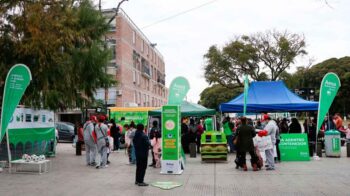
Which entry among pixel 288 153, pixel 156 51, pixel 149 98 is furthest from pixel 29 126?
pixel 156 51

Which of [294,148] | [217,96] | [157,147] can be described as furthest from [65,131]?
[217,96]

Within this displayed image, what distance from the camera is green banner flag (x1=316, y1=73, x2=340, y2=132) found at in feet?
53.2

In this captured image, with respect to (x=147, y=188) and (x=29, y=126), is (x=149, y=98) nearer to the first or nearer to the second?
(x=29, y=126)

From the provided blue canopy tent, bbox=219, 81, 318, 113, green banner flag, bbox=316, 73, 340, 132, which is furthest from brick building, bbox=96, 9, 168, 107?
green banner flag, bbox=316, 73, 340, 132

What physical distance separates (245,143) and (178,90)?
2.79m

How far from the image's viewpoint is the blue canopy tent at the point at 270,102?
718 inches

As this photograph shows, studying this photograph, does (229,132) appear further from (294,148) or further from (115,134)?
(115,134)

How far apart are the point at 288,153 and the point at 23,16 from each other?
34.6 ft

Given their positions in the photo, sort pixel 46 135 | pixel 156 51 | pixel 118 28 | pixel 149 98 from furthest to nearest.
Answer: pixel 156 51, pixel 149 98, pixel 118 28, pixel 46 135

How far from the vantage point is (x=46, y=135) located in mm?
16578

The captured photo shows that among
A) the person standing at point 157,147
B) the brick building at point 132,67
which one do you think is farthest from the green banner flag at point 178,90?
the brick building at point 132,67

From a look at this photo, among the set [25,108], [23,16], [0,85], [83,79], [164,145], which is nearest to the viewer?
[164,145]

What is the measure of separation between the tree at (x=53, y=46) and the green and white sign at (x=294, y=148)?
8.52m

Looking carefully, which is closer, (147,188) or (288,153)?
(147,188)
